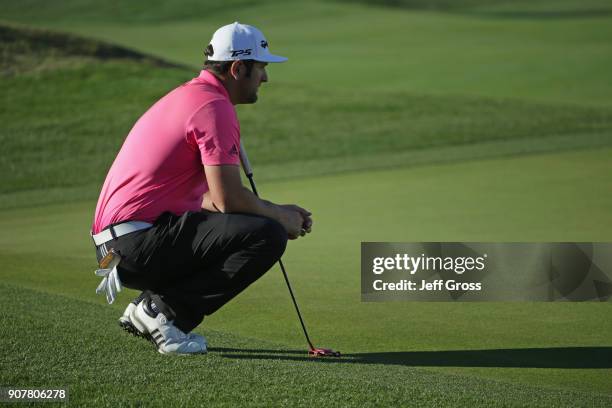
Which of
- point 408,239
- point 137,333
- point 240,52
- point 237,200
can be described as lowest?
point 408,239

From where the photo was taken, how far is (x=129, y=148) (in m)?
4.96

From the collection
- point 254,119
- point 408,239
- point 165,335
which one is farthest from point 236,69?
point 254,119

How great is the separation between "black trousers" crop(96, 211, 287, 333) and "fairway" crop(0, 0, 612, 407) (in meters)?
0.29

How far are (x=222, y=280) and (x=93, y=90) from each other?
13.7 m

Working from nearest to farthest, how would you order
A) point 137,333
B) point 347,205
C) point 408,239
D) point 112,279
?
point 112,279
point 137,333
point 408,239
point 347,205

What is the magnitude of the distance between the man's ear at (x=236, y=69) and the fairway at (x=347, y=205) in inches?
49.9

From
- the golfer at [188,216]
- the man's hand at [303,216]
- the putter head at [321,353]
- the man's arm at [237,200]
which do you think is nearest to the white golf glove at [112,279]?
the golfer at [188,216]

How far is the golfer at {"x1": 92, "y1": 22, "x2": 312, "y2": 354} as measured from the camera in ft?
15.8

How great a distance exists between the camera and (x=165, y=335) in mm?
4875

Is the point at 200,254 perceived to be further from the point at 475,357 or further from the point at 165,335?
the point at 475,357

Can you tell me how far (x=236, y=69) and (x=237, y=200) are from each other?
64 centimetres

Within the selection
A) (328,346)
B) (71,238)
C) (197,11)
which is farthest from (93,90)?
(197,11)

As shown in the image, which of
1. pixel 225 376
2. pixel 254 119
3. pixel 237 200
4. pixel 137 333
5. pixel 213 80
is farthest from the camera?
pixel 254 119

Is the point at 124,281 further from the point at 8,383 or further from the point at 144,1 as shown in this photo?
the point at 144,1
